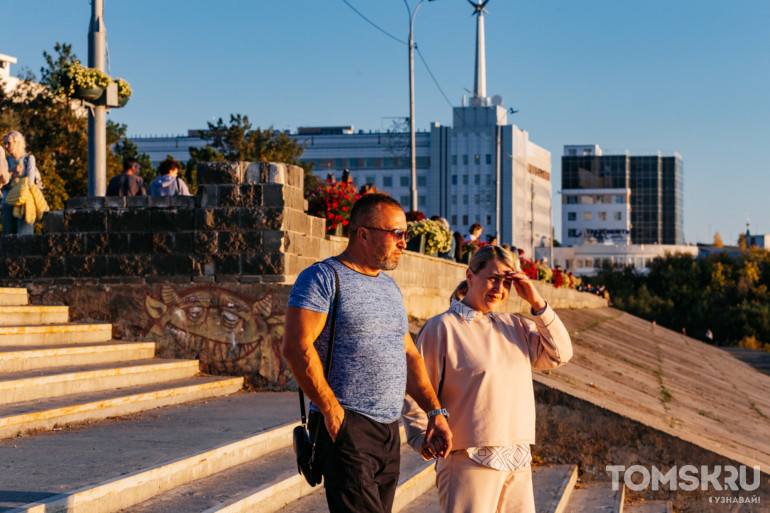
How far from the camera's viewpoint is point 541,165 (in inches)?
5610

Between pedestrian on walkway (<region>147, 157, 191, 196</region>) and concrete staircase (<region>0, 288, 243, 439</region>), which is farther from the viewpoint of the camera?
pedestrian on walkway (<region>147, 157, 191, 196</region>)

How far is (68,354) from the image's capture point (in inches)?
354

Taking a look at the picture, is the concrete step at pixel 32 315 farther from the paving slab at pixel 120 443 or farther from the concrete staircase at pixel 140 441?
the paving slab at pixel 120 443

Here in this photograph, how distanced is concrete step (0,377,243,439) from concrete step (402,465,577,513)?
2719mm

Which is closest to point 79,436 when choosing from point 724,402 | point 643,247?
point 724,402

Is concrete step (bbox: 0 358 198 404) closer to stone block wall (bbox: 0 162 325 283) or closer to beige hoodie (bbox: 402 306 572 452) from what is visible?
stone block wall (bbox: 0 162 325 283)

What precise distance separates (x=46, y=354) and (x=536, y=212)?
449 feet

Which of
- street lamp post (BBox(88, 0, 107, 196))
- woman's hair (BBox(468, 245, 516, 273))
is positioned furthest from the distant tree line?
woman's hair (BBox(468, 245, 516, 273))

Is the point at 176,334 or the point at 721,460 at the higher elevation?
the point at 176,334

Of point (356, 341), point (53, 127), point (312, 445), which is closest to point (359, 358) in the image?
point (356, 341)

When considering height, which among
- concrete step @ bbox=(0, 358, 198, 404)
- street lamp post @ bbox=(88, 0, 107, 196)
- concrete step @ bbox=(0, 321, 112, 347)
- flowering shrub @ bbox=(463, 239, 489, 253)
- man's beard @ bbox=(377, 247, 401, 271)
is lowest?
concrete step @ bbox=(0, 358, 198, 404)

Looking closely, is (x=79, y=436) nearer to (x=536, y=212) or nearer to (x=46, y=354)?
(x=46, y=354)

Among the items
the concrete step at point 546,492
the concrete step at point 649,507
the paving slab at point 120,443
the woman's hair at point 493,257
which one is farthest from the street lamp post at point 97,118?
the woman's hair at point 493,257

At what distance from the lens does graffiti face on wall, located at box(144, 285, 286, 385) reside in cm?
1036
